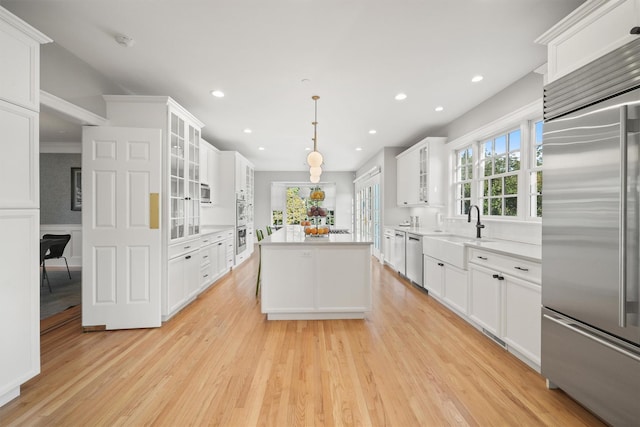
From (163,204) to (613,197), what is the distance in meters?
3.64

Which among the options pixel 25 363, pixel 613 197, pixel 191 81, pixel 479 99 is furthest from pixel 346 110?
pixel 25 363

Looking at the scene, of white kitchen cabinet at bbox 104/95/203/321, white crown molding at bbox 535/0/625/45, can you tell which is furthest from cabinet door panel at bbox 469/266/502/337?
white kitchen cabinet at bbox 104/95/203/321

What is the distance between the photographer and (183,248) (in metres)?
3.59

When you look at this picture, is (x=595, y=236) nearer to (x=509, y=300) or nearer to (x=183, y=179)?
(x=509, y=300)

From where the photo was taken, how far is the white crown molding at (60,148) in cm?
606

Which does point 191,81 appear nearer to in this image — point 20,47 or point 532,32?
point 20,47

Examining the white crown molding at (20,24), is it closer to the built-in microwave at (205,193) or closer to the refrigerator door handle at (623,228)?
the built-in microwave at (205,193)

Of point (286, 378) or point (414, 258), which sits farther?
point (414, 258)

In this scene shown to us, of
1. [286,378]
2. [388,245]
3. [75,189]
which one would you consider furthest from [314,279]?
[75,189]

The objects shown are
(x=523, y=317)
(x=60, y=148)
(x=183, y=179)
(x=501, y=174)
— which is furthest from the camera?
(x=60, y=148)

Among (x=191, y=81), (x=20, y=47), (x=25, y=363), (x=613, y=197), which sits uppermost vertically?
(x=191, y=81)

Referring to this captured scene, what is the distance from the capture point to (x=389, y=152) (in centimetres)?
671

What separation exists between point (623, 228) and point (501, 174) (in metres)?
2.47

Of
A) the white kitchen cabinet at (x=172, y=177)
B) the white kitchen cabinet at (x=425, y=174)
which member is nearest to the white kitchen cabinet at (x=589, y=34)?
the white kitchen cabinet at (x=425, y=174)
